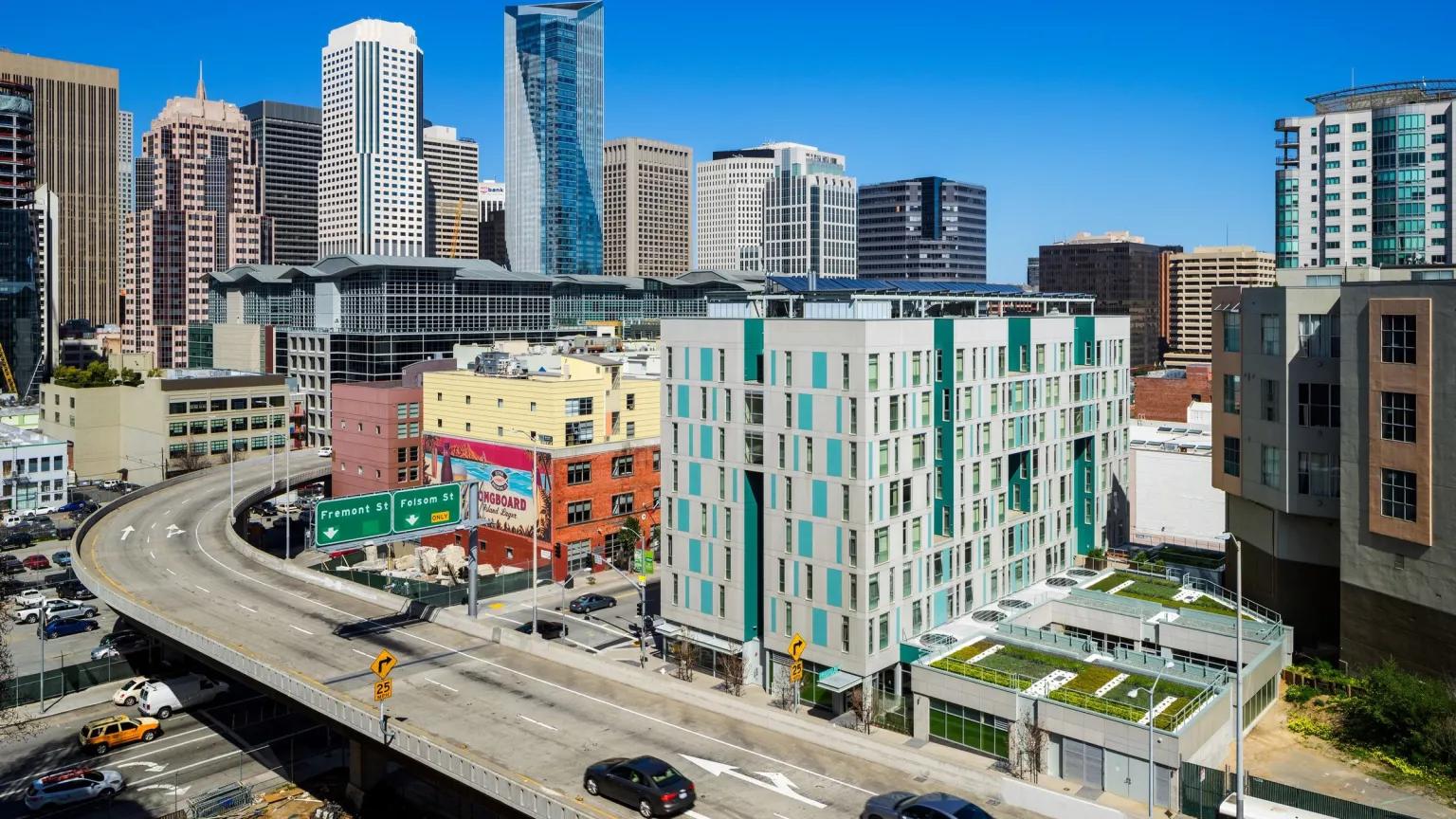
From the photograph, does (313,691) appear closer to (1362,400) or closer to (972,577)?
(972,577)

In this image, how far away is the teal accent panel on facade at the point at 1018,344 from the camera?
245 ft

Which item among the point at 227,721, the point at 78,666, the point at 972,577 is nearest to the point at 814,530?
the point at 972,577

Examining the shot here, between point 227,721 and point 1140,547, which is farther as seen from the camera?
point 1140,547

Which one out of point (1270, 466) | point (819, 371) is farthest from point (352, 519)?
point (1270, 466)

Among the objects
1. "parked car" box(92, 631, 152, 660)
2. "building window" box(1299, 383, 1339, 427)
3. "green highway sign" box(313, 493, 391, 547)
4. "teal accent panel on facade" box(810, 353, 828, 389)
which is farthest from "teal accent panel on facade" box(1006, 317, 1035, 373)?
"parked car" box(92, 631, 152, 660)

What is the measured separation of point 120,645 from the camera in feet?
280

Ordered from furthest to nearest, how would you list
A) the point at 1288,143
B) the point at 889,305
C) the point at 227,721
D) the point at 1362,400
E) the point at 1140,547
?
the point at 1288,143
the point at 1140,547
the point at 227,721
the point at 889,305
the point at 1362,400

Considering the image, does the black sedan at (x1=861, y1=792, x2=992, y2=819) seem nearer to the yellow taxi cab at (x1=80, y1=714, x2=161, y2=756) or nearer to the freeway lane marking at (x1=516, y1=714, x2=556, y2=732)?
the freeway lane marking at (x1=516, y1=714, x2=556, y2=732)

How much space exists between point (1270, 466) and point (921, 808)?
4127cm

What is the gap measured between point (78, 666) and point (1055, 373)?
70.8m

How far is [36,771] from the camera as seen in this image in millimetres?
64562

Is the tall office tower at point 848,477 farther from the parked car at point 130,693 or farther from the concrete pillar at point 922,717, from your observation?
the parked car at point 130,693

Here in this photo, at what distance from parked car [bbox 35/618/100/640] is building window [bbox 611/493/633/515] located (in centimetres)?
4420

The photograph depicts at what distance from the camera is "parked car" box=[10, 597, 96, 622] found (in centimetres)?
9494
